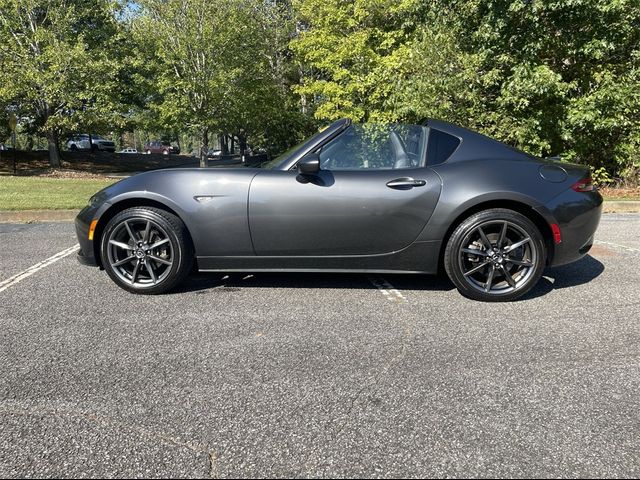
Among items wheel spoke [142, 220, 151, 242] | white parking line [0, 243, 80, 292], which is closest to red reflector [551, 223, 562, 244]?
wheel spoke [142, 220, 151, 242]

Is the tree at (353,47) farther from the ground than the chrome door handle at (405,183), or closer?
farther from the ground

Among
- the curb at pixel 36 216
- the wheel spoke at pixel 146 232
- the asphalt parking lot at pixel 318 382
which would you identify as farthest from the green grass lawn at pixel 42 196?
the wheel spoke at pixel 146 232

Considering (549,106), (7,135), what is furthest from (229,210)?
(7,135)

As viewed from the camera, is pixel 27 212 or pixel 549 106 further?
pixel 549 106

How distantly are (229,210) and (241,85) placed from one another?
713 inches

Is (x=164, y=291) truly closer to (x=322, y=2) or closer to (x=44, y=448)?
(x=44, y=448)

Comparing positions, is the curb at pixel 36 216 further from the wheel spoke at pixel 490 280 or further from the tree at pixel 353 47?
the tree at pixel 353 47

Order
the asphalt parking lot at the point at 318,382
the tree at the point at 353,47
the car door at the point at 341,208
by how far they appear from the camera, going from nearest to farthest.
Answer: the asphalt parking lot at the point at 318,382 → the car door at the point at 341,208 → the tree at the point at 353,47

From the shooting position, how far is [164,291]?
146 inches

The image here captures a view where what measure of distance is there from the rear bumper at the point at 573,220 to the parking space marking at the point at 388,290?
45.6 inches

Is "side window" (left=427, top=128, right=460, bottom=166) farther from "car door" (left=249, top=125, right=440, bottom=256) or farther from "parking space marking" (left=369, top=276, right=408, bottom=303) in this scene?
"parking space marking" (left=369, top=276, right=408, bottom=303)

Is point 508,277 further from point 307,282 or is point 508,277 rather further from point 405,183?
point 307,282

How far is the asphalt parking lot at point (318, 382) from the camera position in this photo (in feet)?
5.82

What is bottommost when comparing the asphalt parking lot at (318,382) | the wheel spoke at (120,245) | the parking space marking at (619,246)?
the asphalt parking lot at (318,382)
